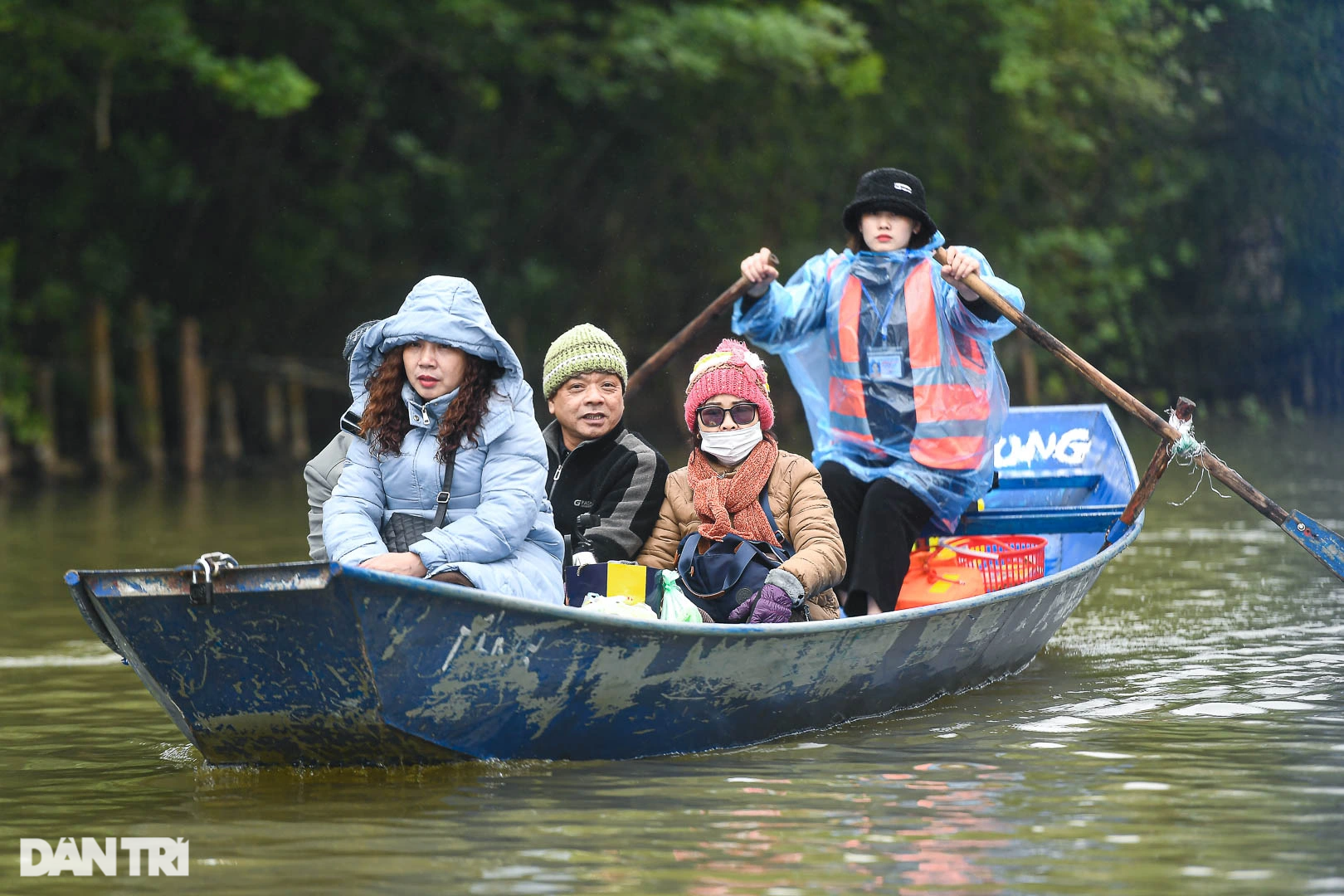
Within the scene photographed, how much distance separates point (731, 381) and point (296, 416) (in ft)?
49.6

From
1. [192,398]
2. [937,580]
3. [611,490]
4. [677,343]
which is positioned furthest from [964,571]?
[192,398]

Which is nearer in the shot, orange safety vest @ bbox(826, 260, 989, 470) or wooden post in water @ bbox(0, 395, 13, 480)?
orange safety vest @ bbox(826, 260, 989, 470)

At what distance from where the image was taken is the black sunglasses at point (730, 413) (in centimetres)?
638

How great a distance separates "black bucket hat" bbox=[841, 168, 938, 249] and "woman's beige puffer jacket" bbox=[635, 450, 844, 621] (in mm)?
1219

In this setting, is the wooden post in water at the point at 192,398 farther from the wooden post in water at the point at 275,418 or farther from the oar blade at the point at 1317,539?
the oar blade at the point at 1317,539

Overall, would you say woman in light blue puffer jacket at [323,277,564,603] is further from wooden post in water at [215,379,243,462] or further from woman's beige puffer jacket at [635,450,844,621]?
wooden post in water at [215,379,243,462]

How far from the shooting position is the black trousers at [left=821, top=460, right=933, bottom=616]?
7164mm

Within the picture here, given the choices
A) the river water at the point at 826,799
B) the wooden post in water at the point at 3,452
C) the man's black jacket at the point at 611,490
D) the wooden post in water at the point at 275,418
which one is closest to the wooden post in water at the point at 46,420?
the wooden post in water at the point at 3,452

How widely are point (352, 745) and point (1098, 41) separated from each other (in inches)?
764

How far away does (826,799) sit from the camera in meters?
5.31

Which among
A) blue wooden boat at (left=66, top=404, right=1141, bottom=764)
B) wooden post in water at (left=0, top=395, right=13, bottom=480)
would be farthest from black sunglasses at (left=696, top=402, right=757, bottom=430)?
wooden post in water at (left=0, top=395, right=13, bottom=480)

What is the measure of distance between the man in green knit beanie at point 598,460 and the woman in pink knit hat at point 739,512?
0.32 feet

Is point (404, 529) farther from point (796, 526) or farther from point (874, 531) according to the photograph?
point (874, 531)

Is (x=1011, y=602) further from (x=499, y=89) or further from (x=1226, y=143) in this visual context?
(x=1226, y=143)
